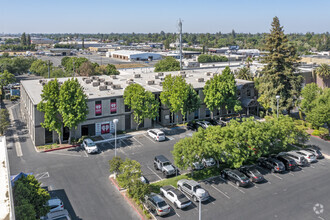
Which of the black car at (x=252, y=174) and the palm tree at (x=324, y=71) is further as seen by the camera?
the palm tree at (x=324, y=71)

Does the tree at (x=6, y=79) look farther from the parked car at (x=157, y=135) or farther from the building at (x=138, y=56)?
the building at (x=138, y=56)

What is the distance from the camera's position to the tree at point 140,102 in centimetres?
4528

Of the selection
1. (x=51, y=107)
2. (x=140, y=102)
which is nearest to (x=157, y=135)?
(x=140, y=102)

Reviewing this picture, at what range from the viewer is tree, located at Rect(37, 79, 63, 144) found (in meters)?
39.3

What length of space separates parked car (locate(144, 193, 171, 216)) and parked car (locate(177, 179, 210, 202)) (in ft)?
11.0

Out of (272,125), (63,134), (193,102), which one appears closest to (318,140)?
(272,125)

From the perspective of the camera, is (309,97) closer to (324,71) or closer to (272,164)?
(272,164)

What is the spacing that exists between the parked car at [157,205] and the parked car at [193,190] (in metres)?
3.34

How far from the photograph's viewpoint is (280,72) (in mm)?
52594

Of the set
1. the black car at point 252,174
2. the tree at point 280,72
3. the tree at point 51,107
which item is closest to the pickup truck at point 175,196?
the black car at point 252,174

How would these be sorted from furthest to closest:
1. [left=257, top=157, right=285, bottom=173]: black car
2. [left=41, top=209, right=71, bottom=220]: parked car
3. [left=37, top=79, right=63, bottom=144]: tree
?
[left=37, top=79, right=63, bottom=144]: tree, [left=257, top=157, right=285, bottom=173]: black car, [left=41, top=209, right=71, bottom=220]: parked car

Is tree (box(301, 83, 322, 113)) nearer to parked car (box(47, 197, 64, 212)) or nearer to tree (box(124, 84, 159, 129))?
tree (box(124, 84, 159, 129))

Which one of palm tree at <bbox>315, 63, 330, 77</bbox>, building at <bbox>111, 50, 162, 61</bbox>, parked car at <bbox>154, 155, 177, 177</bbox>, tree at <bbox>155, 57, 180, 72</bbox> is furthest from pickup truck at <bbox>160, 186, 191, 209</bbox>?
building at <bbox>111, 50, 162, 61</bbox>

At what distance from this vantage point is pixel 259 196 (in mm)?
28766
